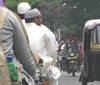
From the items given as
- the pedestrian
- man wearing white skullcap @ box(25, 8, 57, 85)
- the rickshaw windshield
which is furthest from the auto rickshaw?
the pedestrian

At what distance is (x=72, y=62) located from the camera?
2244 centimetres

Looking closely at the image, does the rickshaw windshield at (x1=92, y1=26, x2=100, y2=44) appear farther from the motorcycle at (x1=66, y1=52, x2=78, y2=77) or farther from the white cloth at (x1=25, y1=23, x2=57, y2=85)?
the white cloth at (x1=25, y1=23, x2=57, y2=85)

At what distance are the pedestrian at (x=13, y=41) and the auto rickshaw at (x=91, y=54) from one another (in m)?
11.0

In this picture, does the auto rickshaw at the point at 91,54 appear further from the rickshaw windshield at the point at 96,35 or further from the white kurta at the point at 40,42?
the white kurta at the point at 40,42

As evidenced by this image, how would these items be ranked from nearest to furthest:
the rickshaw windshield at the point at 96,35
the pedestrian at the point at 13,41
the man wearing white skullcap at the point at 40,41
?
the pedestrian at the point at 13,41 < the man wearing white skullcap at the point at 40,41 < the rickshaw windshield at the point at 96,35

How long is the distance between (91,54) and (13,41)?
452 inches

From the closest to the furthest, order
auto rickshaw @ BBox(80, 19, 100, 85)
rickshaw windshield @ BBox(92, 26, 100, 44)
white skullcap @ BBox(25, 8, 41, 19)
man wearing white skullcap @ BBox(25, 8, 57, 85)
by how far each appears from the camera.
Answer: white skullcap @ BBox(25, 8, 41, 19) → man wearing white skullcap @ BBox(25, 8, 57, 85) → auto rickshaw @ BBox(80, 19, 100, 85) → rickshaw windshield @ BBox(92, 26, 100, 44)

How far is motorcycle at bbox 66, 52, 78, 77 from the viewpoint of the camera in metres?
22.4

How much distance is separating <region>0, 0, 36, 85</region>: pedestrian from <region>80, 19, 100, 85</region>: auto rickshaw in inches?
432

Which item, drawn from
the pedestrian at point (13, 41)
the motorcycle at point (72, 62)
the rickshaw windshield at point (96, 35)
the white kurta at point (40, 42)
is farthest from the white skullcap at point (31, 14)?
the motorcycle at point (72, 62)

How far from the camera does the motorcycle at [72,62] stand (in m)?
22.4

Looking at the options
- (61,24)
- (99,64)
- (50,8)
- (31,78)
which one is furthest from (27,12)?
(61,24)

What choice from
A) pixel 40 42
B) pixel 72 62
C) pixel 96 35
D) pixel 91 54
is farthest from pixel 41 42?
pixel 72 62

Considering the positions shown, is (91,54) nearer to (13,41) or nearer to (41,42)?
(41,42)
